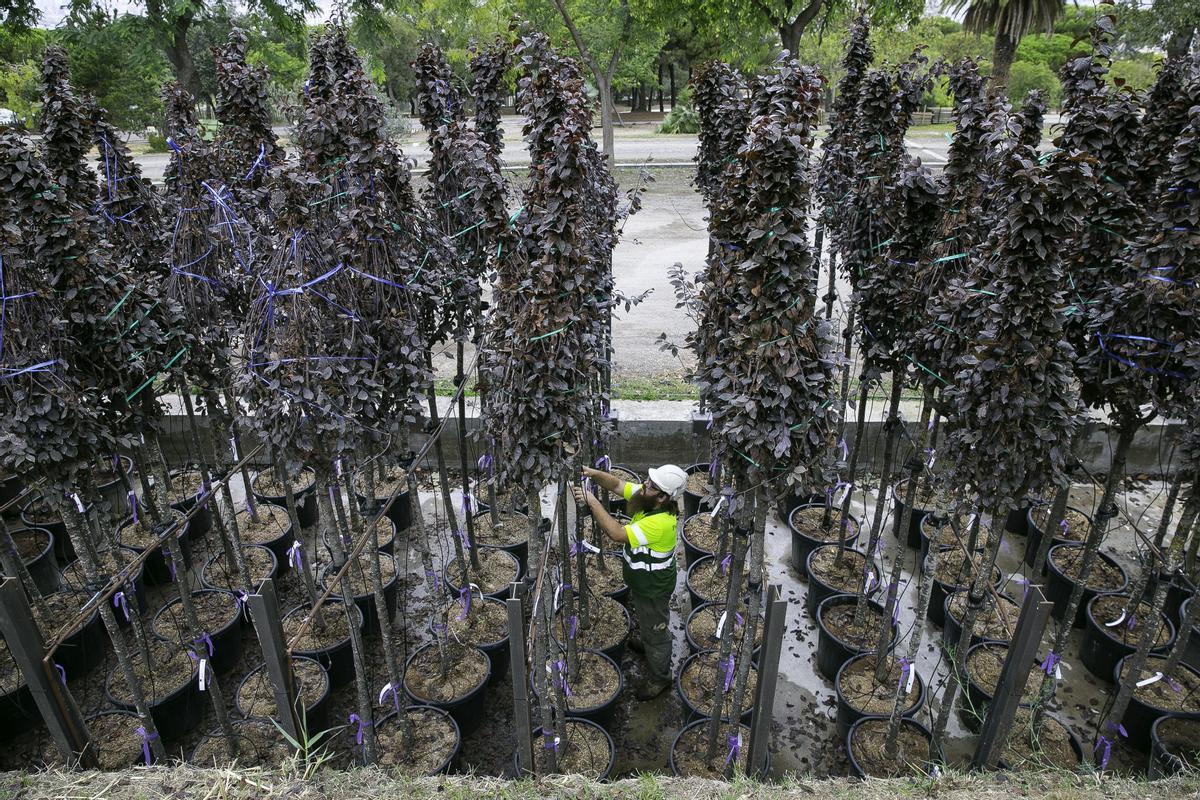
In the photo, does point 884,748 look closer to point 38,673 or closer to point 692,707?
point 692,707

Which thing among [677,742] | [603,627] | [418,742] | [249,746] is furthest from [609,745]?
[249,746]

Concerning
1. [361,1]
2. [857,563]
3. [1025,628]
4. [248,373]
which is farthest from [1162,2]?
[248,373]

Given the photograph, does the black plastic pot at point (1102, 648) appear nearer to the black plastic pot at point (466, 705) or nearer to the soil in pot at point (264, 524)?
the black plastic pot at point (466, 705)

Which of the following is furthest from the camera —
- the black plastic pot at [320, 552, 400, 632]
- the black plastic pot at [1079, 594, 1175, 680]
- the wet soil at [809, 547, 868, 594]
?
the wet soil at [809, 547, 868, 594]

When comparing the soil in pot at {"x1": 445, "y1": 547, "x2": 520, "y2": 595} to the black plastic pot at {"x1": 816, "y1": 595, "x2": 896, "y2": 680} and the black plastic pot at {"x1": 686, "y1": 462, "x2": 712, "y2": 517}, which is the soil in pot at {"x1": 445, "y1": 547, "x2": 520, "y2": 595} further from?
the black plastic pot at {"x1": 816, "y1": 595, "x2": 896, "y2": 680}

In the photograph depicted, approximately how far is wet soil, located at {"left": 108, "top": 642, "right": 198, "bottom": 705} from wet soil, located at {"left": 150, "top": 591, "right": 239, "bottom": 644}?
0.37 feet

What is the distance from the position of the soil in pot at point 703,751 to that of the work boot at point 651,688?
2.18 ft

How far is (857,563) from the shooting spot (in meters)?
6.72

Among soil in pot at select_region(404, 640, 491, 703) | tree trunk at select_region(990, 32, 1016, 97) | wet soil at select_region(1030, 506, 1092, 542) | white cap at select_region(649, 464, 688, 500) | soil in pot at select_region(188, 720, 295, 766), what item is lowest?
soil in pot at select_region(188, 720, 295, 766)

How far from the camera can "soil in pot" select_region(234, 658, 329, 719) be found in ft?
17.3

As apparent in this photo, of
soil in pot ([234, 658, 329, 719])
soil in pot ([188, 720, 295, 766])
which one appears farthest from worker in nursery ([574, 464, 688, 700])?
soil in pot ([188, 720, 295, 766])

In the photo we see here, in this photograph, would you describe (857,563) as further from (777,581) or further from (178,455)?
(178,455)

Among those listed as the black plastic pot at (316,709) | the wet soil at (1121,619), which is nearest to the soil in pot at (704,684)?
the black plastic pot at (316,709)

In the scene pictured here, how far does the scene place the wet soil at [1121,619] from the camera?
5629 mm
